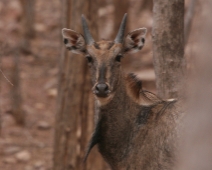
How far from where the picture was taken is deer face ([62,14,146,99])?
5.58 m

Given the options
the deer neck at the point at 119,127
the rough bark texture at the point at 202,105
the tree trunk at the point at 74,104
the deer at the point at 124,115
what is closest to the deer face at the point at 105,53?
the deer at the point at 124,115

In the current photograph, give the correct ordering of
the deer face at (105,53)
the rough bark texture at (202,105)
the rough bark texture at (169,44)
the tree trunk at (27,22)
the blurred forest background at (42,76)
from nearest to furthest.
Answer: the rough bark texture at (202,105) < the deer face at (105,53) < the rough bark texture at (169,44) < the blurred forest background at (42,76) < the tree trunk at (27,22)

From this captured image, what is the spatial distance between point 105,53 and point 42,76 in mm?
10584

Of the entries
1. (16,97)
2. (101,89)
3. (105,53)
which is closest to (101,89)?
(101,89)

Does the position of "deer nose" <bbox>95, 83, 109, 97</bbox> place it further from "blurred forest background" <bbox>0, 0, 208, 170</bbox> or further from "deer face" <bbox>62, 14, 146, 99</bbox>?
"blurred forest background" <bbox>0, 0, 208, 170</bbox>

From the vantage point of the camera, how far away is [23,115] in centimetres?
1349

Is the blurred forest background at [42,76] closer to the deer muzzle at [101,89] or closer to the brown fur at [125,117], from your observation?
the brown fur at [125,117]

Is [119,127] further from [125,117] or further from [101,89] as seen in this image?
[101,89]

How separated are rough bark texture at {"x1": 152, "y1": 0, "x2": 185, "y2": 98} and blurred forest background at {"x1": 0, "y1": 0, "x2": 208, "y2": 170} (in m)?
0.73

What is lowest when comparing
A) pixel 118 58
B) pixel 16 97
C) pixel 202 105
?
pixel 16 97

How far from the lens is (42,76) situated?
16.2m

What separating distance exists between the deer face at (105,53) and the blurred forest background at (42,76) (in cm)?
105

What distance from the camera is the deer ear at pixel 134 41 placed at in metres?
6.26

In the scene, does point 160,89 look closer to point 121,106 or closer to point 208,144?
point 121,106
